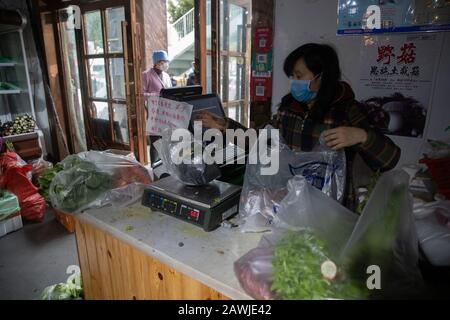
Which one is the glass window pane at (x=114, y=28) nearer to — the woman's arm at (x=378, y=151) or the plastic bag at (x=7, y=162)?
the plastic bag at (x=7, y=162)

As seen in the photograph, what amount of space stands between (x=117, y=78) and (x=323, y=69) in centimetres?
273

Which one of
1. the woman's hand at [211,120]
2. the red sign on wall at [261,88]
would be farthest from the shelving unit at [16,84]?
the woman's hand at [211,120]

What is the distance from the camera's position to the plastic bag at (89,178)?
1.19 metres

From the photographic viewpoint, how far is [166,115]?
4.08ft

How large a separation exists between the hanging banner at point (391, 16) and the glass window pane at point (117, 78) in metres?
2.43

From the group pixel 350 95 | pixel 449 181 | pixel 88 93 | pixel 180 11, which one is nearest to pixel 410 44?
pixel 350 95

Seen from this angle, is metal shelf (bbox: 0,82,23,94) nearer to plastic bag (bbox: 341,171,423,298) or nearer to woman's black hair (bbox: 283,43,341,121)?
woman's black hair (bbox: 283,43,341,121)

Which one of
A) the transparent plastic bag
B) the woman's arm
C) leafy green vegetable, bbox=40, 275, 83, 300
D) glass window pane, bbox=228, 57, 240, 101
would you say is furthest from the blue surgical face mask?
glass window pane, bbox=228, 57, 240, 101

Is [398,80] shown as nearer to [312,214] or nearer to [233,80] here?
[312,214]

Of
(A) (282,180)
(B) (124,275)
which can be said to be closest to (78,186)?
(B) (124,275)

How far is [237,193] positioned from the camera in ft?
3.58

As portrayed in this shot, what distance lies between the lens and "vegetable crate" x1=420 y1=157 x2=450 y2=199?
940 millimetres

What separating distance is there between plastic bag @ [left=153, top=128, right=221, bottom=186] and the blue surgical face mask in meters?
0.57

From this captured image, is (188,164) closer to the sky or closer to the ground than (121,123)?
closer to the sky
